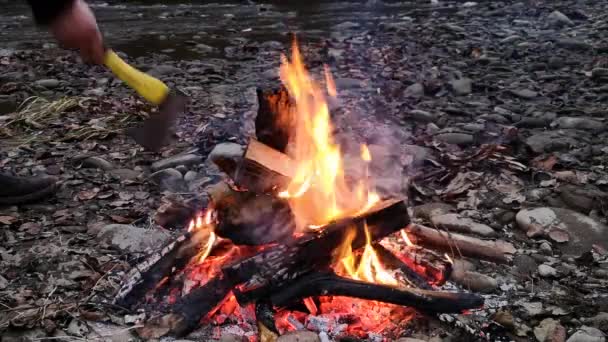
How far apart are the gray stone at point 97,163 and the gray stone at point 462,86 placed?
3.91 m

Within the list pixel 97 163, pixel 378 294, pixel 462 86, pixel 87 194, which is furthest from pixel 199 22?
pixel 378 294

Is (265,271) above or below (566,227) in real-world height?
above

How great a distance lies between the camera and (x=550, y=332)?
2.81 meters

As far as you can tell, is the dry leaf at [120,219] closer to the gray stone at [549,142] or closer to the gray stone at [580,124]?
the gray stone at [549,142]

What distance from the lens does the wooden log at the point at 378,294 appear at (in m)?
2.80

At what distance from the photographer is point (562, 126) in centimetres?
537

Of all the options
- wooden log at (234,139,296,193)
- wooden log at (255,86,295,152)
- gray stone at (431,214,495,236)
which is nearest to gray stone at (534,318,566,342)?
gray stone at (431,214,495,236)

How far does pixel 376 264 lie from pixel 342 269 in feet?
Result: 0.63

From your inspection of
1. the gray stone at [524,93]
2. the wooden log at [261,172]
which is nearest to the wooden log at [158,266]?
the wooden log at [261,172]

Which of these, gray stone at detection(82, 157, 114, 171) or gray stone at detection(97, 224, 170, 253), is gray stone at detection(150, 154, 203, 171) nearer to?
gray stone at detection(82, 157, 114, 171)

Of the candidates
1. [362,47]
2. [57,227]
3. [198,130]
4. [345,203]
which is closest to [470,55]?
[362,47]

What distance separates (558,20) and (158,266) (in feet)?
31.2

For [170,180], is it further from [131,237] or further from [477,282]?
[477,282]

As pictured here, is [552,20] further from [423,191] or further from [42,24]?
[42,24]
